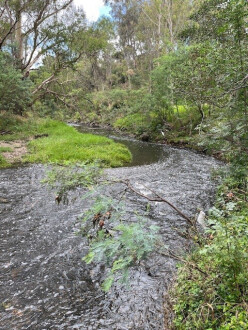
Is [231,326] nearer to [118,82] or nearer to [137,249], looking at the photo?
[137,249]

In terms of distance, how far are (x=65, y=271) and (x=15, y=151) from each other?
40.9 ft

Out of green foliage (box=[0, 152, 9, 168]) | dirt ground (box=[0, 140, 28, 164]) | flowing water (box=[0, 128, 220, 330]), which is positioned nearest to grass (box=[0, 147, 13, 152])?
dirt ground (box=[0, 140, 28, 164])

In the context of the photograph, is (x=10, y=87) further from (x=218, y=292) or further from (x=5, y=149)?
(x=218, y=292)

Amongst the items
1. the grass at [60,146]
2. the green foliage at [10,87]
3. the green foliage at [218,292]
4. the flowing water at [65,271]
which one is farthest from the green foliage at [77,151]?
the green foliage at [218,292]

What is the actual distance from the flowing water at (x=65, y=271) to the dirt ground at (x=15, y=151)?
18.1 ft

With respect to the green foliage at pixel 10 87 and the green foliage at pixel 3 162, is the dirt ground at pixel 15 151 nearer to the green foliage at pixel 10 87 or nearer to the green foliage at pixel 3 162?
the green foliage at pixel 3 162

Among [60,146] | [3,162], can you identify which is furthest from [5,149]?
[60,146]

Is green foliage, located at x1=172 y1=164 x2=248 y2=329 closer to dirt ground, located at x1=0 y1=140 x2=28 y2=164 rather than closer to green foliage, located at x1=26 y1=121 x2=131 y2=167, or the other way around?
green foliage, located at x1=26 y1=121 x2=131 y2=167

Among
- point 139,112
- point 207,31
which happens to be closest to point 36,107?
point 139,112

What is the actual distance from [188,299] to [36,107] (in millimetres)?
28410

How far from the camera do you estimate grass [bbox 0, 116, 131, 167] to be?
1461 centimetres

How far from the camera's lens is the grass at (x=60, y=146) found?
14.6 m

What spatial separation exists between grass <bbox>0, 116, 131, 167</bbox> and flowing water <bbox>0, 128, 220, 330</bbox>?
4.10 m

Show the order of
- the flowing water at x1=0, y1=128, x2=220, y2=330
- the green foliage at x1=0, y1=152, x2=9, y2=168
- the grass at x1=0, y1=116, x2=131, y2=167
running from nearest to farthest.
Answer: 1. the flowing water at x1=0, y1=128, x2=220, y2=330
2. the green foliage at x1=0, y1=152, x2=9, y2=168
3. the grass at x1=0, y1=116, x2=131, y2=167
